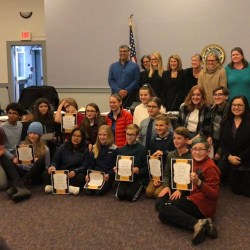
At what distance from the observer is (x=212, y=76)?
5.07 m

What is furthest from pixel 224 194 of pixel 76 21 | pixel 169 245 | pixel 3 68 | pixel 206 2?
pixel 3 68

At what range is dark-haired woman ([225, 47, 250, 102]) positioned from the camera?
4977 mm

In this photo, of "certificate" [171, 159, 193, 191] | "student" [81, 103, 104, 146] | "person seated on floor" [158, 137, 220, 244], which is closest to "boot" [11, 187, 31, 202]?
"student" [81, 103, 104, 146]

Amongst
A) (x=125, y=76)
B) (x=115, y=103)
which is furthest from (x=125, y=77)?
(x=115, y=103)

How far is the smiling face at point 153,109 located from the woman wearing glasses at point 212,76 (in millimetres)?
833

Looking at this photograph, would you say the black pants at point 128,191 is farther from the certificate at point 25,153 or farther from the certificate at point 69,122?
the certificate at point 69,122

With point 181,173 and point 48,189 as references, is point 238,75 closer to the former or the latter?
point 181,173

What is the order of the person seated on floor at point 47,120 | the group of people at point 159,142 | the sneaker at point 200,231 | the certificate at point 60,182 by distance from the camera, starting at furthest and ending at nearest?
the person seated on floor at point 47,120 → the certificate at point 60,182 → the group of people at point 159,142 → the sneaker at point 200,231

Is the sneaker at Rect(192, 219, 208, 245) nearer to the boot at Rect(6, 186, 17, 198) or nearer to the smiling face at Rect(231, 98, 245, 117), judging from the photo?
the smiling face at Rect(231, 98, 245, 117)

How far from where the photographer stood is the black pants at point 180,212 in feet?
10.8

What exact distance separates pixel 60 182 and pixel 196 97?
1.90m

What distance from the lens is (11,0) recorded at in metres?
9.38

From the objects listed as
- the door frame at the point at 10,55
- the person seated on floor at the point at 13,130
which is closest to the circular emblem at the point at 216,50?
the person seated on floor at the point at 13,130

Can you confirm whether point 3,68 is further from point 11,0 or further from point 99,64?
point 99,64
